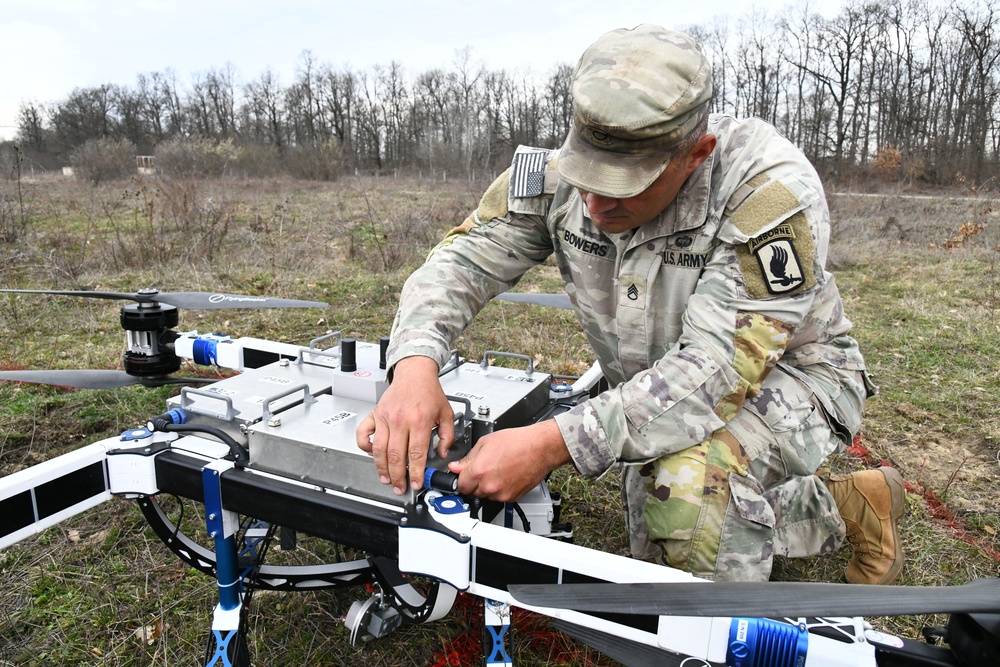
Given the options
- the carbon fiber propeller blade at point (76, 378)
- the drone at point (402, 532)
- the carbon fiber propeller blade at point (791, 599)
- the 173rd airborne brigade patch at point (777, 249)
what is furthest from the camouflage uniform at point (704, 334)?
the carbon fiber propeller blade at point (76, 378)

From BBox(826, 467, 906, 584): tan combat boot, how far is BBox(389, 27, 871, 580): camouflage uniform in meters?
0.07

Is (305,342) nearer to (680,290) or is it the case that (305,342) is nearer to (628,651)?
(680,290)

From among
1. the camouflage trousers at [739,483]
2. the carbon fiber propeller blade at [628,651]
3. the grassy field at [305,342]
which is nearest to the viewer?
the carbon fiber propeller blade at [628,651]

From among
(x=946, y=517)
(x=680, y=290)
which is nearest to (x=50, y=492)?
(x=680, y=290)

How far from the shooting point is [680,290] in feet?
6.18

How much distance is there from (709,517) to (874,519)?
3.30 feet

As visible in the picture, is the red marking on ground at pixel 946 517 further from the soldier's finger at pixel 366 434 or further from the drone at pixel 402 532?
the soldier's finger at pixel 366 434

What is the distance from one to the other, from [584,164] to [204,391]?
1132 mm

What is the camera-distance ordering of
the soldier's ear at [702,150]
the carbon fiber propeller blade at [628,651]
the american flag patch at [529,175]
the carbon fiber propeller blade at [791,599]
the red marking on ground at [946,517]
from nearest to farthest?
1. the carbon fiber propeller blade at [791,599]
2. the carbon fiber propeller blade at [628,651]
3. the soldier's ear at [702,150]
4. the american flag patch at [529,175]
5. the red marking on ground at [946,517]

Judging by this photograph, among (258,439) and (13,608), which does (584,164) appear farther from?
(13,608)

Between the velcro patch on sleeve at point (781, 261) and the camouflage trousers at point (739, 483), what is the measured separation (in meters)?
0.35

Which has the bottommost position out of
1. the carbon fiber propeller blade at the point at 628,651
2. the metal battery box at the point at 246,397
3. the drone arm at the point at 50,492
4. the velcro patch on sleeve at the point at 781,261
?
the carbon fiber propeller blade at the point at 628,651

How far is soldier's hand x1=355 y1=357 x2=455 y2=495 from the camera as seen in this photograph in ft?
4.50

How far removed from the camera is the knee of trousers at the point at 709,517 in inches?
61.4
